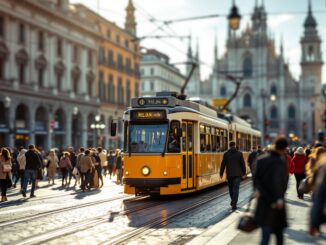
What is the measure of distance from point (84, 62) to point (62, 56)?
5.27 meters

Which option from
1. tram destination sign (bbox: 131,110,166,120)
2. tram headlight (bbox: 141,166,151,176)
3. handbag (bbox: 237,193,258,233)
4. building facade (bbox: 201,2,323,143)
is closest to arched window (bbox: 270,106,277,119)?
building facade (bbox: 201,2,323,143)

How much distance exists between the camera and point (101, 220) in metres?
12.6

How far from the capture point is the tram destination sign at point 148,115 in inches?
653

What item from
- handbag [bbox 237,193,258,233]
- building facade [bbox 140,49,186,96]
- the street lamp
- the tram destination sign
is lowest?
handbag [bbox 237,193,258,233]

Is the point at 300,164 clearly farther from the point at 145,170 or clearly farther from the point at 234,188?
the point at 145,170

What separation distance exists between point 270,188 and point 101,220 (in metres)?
6.68

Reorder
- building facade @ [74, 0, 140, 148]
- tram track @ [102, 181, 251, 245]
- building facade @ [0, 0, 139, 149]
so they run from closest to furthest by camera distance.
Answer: tram track @ [102, 181, 251, 245]
building facade @ [0, 0, 139, 149]
building facade @ [74, 0, 140, 148]

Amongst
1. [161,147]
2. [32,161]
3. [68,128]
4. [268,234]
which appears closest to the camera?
[268,234]

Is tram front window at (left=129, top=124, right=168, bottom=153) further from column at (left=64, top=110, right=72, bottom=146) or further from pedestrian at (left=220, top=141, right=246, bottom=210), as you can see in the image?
column at (left=64, top=110, right=72, bottom=146)

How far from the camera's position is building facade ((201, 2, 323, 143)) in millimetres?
109000

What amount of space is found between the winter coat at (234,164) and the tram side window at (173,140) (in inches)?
88.9

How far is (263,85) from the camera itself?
110062mm

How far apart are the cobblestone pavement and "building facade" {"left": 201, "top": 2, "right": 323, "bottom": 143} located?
3629 inches

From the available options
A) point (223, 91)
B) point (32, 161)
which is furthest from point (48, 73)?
point (223, 91)
